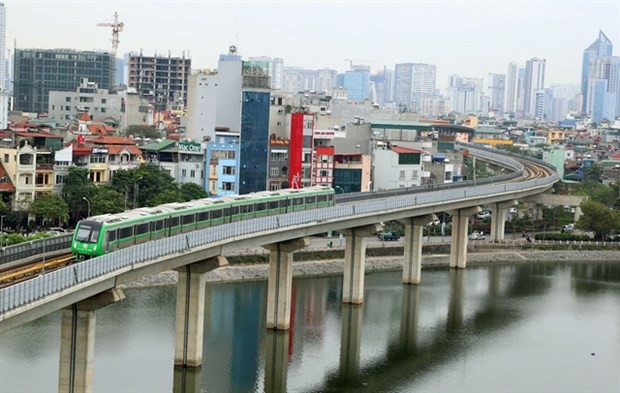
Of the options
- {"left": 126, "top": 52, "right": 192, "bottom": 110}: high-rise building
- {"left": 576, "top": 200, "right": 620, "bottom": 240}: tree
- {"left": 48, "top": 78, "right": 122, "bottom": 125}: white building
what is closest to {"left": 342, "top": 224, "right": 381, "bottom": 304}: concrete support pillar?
{"left": 576, "top": 200, "right": 620, "bottom": 240}: tree

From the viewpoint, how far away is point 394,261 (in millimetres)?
50750

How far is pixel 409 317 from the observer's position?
40.3 meters

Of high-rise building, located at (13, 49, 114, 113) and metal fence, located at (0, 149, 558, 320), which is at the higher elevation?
high-rise building, located at (13, 49, 114, 113)

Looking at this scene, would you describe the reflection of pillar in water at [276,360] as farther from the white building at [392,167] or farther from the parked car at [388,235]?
the white building at [392,167]

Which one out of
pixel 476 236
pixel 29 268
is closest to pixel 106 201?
pixel 476 236

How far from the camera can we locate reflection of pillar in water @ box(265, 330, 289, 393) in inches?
1200

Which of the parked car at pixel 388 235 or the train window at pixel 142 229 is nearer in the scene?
the train window at pixel 142 229

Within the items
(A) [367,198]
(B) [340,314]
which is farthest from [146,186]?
(B) [340,314]

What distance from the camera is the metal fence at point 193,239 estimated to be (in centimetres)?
2220

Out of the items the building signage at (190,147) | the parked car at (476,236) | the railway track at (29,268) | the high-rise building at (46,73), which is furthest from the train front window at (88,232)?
the high-rise building at (46,73)

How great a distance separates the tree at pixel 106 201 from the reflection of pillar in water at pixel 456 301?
14496mm

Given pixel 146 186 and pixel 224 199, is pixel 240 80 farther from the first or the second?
pixel 224 199

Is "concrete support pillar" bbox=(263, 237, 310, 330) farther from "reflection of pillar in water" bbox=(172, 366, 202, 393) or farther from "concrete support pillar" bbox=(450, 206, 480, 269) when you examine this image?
"concrete support pillar" bbox=(450, 206, 480, 269)

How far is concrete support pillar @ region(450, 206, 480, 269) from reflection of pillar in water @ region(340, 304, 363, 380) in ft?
39.0
